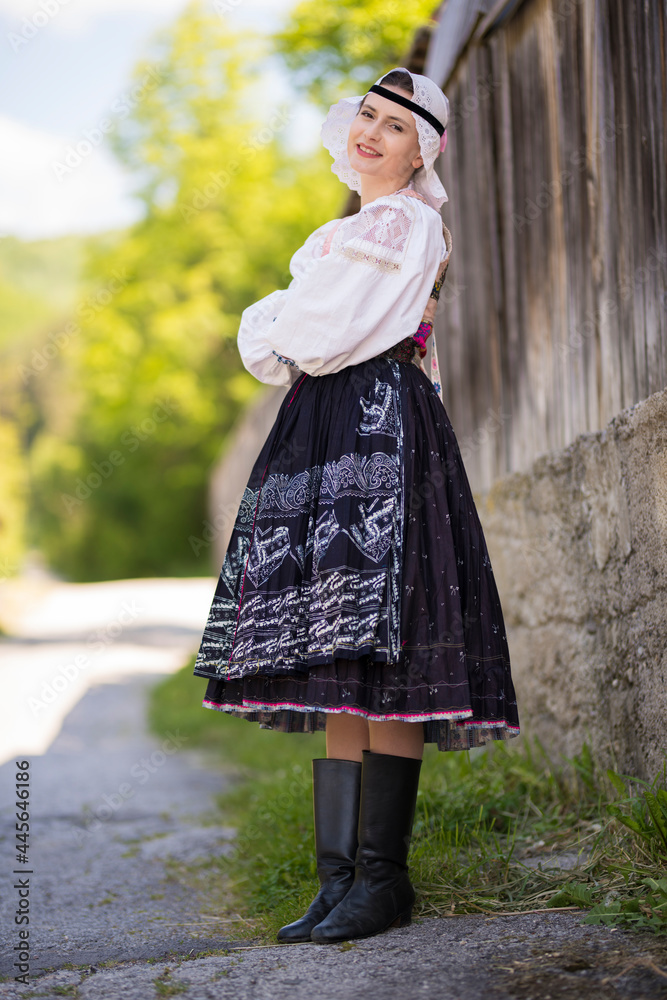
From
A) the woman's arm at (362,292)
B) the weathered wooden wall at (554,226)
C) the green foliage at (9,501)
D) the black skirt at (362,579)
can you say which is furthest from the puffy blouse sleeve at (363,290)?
the green foliage at (9,501)

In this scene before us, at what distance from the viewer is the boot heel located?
1.98 metres

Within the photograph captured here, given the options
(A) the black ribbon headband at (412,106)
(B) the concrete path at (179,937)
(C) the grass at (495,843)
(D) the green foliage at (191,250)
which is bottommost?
(B) the concrete path at (179,937)

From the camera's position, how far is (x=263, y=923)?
226 cm

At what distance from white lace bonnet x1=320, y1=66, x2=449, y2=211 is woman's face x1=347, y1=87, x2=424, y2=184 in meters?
0.02

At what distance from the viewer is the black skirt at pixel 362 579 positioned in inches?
76.9

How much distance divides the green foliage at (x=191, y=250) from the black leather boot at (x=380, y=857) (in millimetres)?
18730

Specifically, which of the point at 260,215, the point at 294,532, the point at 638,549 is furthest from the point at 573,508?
the point at 260,215

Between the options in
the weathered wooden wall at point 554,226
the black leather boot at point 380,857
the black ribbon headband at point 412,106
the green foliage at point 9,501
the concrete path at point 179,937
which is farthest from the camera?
the green foliage at point 9,501

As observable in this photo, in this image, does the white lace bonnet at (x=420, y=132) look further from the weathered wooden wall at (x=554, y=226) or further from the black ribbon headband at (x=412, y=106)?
the weathered wooden wall at (x=554, y=226)

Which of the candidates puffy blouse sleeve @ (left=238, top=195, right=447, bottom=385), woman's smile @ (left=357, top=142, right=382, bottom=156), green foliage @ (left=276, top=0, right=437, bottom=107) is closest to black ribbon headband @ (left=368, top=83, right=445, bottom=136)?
woman's smile @ (left=357, top=142, right=382, bottom=156)

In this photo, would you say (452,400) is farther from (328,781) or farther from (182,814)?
(328,781)

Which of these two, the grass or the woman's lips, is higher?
the woman's lips

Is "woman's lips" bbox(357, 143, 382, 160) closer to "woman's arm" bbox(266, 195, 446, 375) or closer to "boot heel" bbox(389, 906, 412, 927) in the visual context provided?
"woman's arm" bbox(266, 195, 446, 375)

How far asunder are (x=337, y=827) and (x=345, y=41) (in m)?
8.24
